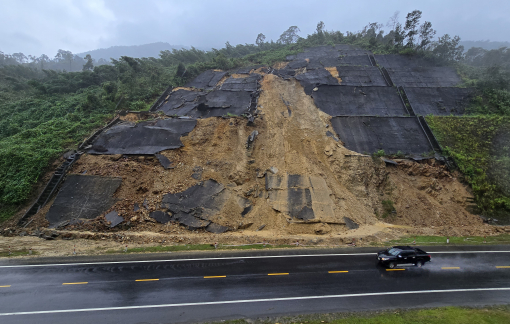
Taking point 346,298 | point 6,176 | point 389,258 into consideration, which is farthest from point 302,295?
point 6,176

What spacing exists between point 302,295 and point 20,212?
19.9 metres

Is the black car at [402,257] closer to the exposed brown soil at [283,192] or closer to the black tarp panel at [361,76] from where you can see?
the exposed brown soil at [283,192]

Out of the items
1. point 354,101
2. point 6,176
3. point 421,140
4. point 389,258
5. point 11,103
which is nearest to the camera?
point 389,258

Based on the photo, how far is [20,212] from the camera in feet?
57.1

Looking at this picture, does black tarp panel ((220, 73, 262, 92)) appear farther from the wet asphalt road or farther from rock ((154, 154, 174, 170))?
the wet asphalt road

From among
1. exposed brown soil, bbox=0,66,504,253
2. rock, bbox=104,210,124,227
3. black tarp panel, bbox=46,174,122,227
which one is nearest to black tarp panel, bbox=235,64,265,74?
exposed brown soil, bbox=0,66,504,253

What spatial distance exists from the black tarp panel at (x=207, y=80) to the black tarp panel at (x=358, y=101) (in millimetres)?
14763

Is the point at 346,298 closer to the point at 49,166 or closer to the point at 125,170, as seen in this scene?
the point at 125,170

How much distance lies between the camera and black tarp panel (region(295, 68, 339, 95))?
100ft

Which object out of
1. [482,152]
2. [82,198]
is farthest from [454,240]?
[82,198]

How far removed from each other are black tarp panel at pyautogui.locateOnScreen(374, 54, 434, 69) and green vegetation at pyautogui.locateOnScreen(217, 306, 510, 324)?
35451 mm

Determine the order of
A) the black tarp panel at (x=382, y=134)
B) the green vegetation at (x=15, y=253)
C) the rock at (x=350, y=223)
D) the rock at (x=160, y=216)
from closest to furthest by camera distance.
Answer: the green vegetation at (x=15, y=253)
the rock at (x=160, y=216)
the rock at (x=350, y=223)
the black tarp panel at (x=382, y=134)

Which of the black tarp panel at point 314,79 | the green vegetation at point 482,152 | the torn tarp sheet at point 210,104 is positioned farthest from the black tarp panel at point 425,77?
the torn tarp sheet at point 210,104

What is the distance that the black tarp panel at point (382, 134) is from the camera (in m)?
22.7
